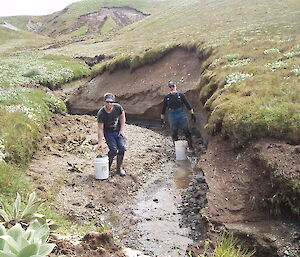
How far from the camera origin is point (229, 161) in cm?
1090

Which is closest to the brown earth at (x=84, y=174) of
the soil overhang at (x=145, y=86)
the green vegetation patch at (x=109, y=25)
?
the soil overhang at (x=145, y=86)

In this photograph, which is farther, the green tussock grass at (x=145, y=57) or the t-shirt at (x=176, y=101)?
the green tussock grass at (x=145, y=57)

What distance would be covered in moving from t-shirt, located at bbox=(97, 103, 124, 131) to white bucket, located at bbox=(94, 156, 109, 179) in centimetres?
111

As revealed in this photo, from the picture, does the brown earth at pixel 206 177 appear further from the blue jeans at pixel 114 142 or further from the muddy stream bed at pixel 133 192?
the blue jeans at pixel 114 142

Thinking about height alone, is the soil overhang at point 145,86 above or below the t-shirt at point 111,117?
below

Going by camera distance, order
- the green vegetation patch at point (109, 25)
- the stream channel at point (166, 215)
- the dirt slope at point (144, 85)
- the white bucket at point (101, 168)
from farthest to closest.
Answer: the green vegetation patch at point (109, 25) → the dirt slope at point (144, 85) → the white bucket at point (101, 168) → the stream channel at point (166, 215)

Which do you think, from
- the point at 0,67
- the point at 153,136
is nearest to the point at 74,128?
the point at 153,136

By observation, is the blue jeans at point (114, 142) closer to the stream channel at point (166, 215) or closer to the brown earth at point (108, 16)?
the stream channel at point (166, 215)

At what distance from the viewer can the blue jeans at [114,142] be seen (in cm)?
1244

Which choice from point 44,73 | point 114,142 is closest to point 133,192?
point 114,142

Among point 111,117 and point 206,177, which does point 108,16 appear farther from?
point 206,177

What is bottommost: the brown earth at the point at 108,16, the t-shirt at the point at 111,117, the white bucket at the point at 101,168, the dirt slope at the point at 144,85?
the brown earth at the point at 108,16

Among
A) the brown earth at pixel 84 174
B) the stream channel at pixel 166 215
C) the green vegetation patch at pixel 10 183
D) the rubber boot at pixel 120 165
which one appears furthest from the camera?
the rubber boot at pixel 120 165

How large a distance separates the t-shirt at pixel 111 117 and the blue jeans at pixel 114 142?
196 millimetres
